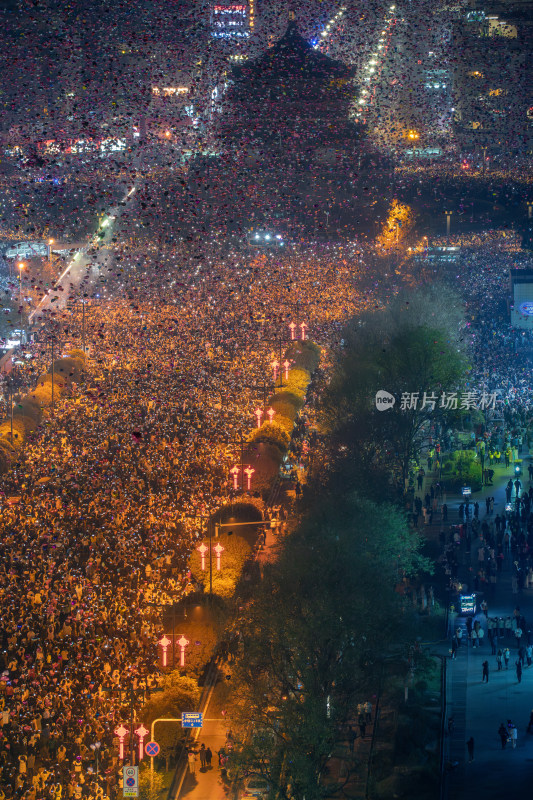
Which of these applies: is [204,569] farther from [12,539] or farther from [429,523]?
[429,523]

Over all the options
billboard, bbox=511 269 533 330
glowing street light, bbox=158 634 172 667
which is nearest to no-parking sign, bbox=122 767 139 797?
glowing street light, bbox=158 634 172 667

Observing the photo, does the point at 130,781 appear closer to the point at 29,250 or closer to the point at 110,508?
the point at 110,508

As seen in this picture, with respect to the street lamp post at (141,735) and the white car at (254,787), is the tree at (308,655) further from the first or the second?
the street lamp post at (141,735)

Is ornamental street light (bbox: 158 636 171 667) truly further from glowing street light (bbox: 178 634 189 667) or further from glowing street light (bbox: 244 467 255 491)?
glowing street light (bbox: 244 467 255 491)

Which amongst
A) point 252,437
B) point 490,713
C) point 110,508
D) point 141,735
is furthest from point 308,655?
point 252,437

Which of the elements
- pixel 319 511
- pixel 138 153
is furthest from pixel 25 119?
pixel 319 511

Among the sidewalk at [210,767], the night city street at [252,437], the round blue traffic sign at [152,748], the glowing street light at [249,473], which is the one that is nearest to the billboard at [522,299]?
the night city street at [252,437]

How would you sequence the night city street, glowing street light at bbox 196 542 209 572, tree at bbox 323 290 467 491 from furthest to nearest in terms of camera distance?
1. tree at bbox 323 290 467 491
2. glowing street light at bbox 196 542 209 572
3. the night city street
